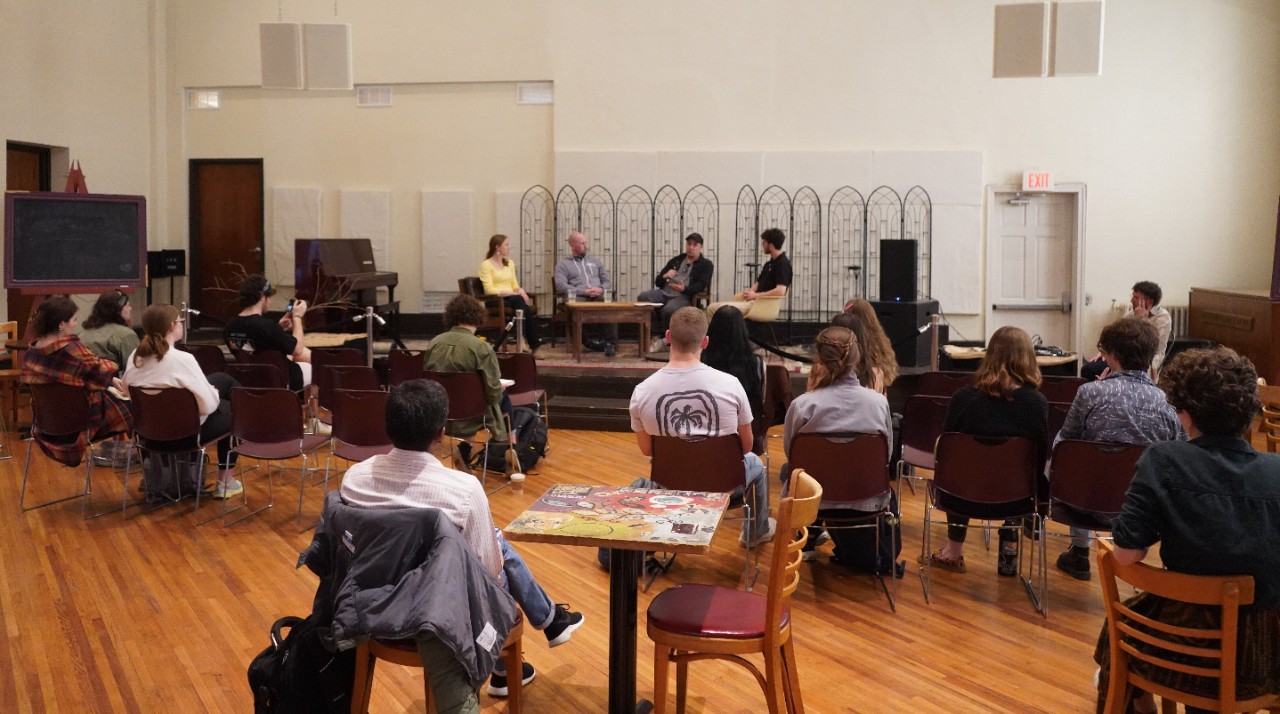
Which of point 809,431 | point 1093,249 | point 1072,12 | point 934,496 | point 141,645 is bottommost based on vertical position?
point 141,645

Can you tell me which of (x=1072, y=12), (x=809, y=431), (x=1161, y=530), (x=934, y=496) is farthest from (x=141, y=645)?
(x=1072, y=12)

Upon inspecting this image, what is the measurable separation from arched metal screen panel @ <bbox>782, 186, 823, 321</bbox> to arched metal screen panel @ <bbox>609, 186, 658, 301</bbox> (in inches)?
59.3

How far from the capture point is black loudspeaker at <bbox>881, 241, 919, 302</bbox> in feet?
33.0

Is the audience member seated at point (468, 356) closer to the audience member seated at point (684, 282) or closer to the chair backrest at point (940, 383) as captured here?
the chair backrest at point (940, 383)

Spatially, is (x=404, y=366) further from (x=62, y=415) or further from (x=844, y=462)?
(x=844, y=462)

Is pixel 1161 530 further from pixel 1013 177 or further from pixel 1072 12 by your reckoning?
pixel 1013 177

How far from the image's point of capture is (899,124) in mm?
11328

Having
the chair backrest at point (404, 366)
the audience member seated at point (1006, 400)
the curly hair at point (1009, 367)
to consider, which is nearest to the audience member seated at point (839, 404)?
the audience member seated at point (1006, 400)

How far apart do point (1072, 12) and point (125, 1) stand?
32.0 feet

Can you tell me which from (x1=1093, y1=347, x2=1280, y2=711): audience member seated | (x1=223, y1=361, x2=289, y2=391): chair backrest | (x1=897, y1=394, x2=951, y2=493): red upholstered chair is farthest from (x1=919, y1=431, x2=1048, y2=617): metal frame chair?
(x1=223, y1=361, x2=289, y2=391): chair backrest

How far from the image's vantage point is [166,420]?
597 centimetres

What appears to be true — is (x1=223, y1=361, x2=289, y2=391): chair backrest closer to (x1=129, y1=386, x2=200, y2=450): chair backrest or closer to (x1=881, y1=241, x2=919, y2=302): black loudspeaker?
(x1=129, y1=386, x2=200, y2=450): chair backrest

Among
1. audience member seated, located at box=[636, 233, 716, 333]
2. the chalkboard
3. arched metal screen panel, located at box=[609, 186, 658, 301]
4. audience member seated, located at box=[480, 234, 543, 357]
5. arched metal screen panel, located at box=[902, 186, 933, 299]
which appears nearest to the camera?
the chalkboard

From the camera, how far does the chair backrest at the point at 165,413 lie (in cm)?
592
